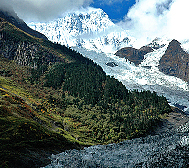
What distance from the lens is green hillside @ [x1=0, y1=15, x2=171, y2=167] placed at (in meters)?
31.0

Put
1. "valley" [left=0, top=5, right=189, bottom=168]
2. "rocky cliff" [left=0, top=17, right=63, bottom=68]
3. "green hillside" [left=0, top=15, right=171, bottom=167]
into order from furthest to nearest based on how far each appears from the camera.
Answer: "rocky cliff" [left=0, top=17, right=63, bottom=68]
"green hillside" [left=0, top=15, right=171, bottom=167]
"valley" [left=0, top=5, right=189, bottom=168]

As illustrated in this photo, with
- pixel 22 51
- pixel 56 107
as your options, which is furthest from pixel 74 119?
pixel 22 51

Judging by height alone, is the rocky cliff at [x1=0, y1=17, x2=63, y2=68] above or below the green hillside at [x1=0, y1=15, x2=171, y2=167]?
above

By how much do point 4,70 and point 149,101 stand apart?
97567mm

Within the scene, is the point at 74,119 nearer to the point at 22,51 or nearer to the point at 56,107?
the point at 56,107

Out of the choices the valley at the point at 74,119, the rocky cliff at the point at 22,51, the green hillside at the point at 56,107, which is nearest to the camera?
the valley at the point at 74,119

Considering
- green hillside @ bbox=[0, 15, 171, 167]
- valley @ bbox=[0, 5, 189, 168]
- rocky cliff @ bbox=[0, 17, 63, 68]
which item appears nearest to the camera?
valley @ bbox=[0, 5, 189, 168]

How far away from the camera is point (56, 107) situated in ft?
290

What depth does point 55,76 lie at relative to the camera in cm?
12725

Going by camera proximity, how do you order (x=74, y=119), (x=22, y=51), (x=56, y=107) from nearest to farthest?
1. (x=74, y=119)
2. (x=56, y=107)
3. (x=22, y=51)

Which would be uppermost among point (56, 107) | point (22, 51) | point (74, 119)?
point (22, 51)

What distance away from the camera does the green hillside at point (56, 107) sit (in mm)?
30950

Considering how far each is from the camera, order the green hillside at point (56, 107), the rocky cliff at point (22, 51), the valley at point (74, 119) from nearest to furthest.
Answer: the valley at point (74, 119), the green hillside at point (56, 107), the rocky cliff at point (22, 51)

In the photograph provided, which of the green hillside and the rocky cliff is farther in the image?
the rocky cliff
